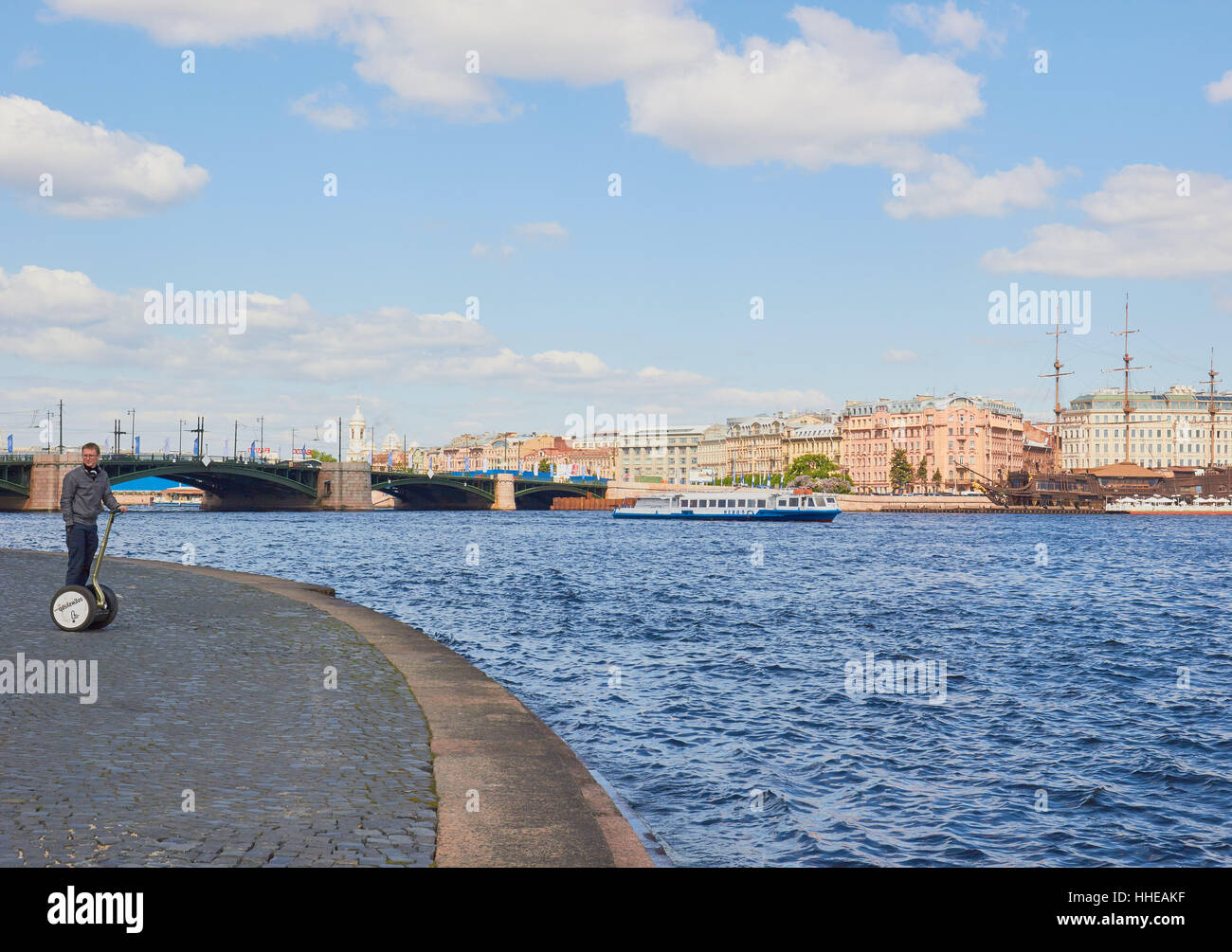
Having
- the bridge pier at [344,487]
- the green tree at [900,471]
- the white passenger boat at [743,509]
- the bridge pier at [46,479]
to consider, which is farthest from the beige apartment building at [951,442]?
the bridge pier at [46,479]

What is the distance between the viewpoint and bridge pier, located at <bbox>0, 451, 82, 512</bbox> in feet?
310

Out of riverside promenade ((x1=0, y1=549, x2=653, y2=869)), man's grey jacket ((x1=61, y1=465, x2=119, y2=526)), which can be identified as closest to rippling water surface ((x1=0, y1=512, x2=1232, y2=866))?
riverside promenade ((x1=0, y1=549, x2=653, y2=869))

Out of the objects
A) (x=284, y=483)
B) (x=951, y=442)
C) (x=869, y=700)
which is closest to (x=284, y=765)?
(x=869, y=700)

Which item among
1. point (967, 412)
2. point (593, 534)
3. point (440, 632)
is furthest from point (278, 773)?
point (967, 412)

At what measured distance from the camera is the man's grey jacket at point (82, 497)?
13.8 m

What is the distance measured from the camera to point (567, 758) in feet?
27.0

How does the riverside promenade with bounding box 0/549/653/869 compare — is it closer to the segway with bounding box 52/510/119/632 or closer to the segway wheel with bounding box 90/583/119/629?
the segway with bounding box 52/510/119/632

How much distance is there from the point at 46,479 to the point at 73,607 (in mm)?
91674

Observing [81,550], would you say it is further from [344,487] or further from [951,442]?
[951,442]

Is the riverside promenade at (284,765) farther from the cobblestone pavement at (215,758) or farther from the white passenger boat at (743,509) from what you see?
the white passenger boat at (743,509)

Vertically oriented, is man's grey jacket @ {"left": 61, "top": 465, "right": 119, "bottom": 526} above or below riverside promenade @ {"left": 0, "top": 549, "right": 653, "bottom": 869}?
above

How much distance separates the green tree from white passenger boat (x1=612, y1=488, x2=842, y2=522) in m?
70.7
